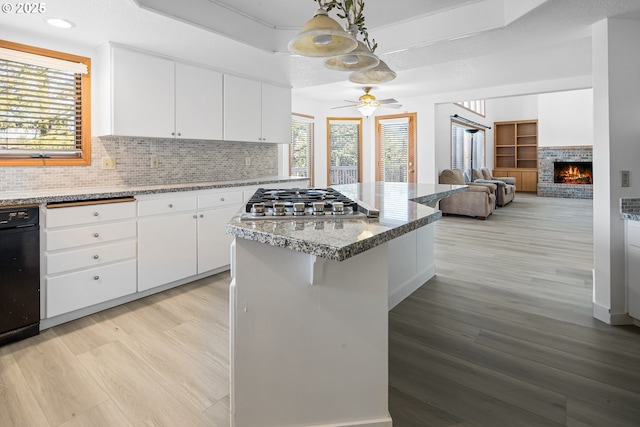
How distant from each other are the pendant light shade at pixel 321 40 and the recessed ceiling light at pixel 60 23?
6.50 feet

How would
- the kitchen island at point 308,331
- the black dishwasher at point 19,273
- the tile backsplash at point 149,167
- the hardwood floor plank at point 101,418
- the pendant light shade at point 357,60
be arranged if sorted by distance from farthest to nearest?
1. the tile backsplash at point 149,167
2. the black dishwasher at point 19,273
3. the pendant light shade at point 357,60
4. the hardwood floor plank at point 101,418
5. the kitchen island at point 308,331

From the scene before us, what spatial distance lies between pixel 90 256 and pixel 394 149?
646cm

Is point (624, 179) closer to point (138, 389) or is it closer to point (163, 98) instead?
point (138, 389)

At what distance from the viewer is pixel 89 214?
265 centimetres

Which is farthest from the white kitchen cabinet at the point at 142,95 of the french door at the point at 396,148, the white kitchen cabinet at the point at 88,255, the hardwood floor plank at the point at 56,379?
the french door at the point at 396,148

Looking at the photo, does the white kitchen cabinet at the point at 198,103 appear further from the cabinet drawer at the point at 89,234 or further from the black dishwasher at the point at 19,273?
the black dishwasher at the point at 19,273

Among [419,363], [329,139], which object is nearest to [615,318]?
[419,363]

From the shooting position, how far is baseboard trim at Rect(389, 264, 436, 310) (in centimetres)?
282

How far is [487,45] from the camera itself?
130 inches

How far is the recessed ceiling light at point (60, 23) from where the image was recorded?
8.59ft

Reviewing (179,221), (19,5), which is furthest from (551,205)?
(19,5)

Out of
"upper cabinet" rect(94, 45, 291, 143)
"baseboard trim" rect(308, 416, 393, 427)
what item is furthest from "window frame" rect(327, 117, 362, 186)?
"baseboard trim" rect(308, 416, 393, 427)

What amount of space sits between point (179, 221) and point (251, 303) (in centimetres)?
221

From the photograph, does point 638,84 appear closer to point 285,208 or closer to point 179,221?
point 285,208
